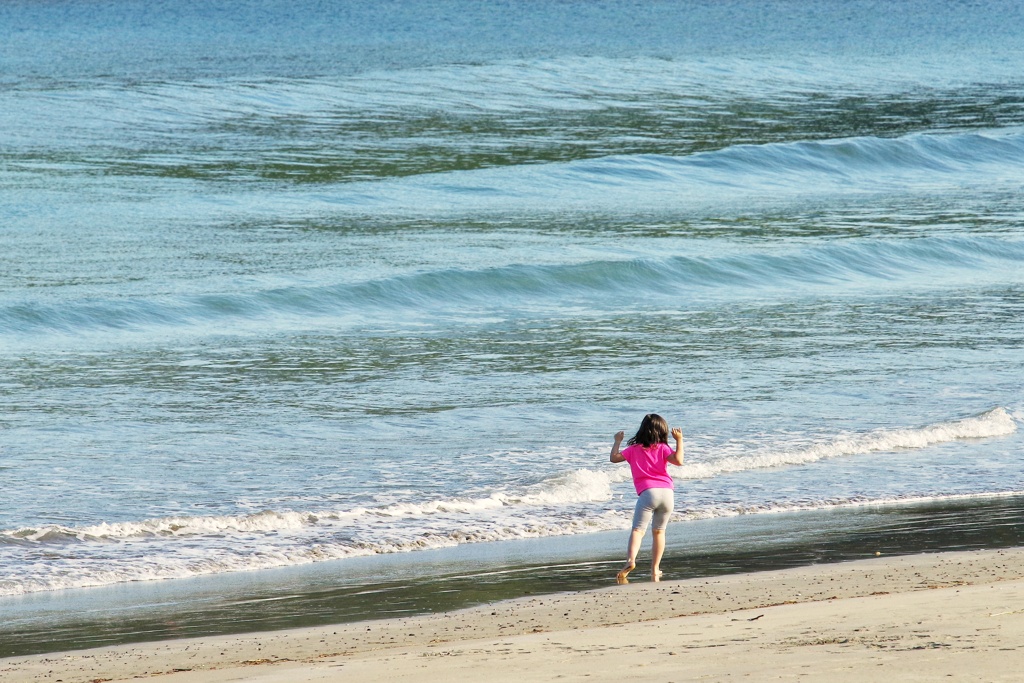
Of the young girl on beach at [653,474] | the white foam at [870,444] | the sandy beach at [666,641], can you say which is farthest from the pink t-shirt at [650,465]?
the white foam at [870,444]

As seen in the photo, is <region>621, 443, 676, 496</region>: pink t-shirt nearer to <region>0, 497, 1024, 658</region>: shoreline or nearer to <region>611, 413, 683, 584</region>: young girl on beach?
<region>611, 413, 683, 584</region>: young girl on beach

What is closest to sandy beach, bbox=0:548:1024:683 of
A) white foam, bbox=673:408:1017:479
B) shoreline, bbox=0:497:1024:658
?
shoreline, bbox=0:497:1024:658

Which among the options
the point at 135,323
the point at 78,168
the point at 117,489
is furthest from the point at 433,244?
the point at 117,489

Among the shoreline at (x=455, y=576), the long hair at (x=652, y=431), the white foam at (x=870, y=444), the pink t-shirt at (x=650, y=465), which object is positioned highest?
the long hair at (x=652, y=431)

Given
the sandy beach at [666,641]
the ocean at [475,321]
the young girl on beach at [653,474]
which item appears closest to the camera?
the sandy beach at [666,641]

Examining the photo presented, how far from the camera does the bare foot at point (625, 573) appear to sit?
8008mm

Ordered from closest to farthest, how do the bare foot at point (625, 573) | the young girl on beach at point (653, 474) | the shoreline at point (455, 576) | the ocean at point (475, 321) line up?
1. the shoreline at point (455, 576)
2. the bare foot at point (625, 573)
3. the young girl on beach at point (653, 474)
4. the ocean at point (475, 321)

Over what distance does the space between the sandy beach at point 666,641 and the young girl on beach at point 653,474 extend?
44 centimetres

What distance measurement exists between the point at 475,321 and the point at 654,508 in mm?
11203

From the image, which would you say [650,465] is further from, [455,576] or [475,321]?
[475,321]

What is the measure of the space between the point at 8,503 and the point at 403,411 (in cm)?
421

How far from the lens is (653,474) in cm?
838

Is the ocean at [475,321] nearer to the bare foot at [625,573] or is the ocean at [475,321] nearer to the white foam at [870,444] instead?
the white foam at [870,444]

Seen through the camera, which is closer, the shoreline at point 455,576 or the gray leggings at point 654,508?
the shoreline at point 455,576
